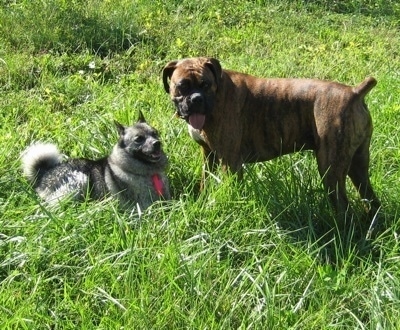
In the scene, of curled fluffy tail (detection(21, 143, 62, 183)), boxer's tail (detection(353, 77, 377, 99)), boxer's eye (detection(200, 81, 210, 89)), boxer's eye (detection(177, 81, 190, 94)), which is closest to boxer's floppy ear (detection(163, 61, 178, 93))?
boxer's eye (detection(177, 81, 190, 94))

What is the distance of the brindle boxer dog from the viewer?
399 centimetres

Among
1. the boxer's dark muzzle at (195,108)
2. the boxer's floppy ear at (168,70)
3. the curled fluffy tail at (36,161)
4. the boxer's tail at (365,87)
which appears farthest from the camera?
the curled fluffy tail at (36,161)

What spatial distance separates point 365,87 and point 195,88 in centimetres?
102

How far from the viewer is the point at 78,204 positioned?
→ 4238 mm

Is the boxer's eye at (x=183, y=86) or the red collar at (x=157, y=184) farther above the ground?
the boxer's eye at (x=183, y=86)

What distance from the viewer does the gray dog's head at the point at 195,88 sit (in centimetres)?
413

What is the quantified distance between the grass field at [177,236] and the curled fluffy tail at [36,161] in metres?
0.09

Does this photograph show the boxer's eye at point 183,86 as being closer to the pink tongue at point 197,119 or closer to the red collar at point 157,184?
the pink tongue at point 197,119

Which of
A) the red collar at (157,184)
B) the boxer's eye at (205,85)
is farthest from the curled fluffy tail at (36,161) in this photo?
the boxer's eye at (205,85)

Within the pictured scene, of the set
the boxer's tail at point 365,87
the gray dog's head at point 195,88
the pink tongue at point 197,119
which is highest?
the boxer's tail at point 365,87

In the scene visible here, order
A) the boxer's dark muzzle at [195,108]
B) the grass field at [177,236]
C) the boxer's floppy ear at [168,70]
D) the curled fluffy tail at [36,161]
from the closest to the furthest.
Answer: the grass field at [177,236]
the boxer's dark muzzle at [195,108]
the boxer's floppy ear at [168,70]
the curled fluffy tail at [36,161]

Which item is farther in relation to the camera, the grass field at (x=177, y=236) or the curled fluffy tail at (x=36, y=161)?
the curled fluffy tail at (x=36, y=161)

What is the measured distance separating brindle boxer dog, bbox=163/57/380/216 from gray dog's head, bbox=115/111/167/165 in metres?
0.27

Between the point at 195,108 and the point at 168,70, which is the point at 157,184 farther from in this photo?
the point at 168,70
